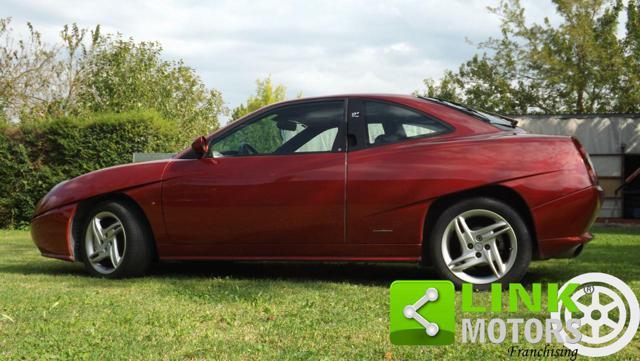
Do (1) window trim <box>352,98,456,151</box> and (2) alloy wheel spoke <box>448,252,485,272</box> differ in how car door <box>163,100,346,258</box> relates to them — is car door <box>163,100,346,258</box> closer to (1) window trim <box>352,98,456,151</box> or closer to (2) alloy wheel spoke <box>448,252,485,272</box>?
(1) window trim <box>352,98,456,151</box>

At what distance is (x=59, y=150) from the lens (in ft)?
47.3

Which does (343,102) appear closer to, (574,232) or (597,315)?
(574,232)

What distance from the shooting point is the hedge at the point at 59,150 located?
561 inches

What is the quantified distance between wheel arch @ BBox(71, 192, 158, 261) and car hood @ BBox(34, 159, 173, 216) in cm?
7

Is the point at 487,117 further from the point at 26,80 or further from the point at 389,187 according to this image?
the point at 26,80

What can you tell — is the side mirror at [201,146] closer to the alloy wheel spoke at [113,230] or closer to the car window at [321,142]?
the car window at [321,142]

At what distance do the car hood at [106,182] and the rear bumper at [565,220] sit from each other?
10.4ft

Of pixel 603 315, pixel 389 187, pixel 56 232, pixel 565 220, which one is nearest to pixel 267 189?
pixel 389 187

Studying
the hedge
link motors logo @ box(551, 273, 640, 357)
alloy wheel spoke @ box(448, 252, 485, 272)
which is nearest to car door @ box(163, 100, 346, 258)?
alloy wheel spoke @ box(448, 252, 485, 272)

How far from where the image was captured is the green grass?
3.81 m

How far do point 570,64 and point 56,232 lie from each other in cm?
2556

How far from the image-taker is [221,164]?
6.33 metres

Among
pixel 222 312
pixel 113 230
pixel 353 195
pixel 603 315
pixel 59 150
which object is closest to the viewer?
pixel 603 315

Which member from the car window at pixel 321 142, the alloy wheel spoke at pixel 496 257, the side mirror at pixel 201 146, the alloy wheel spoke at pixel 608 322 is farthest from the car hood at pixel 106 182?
the alloy wheel spoke at pixel 608 322
